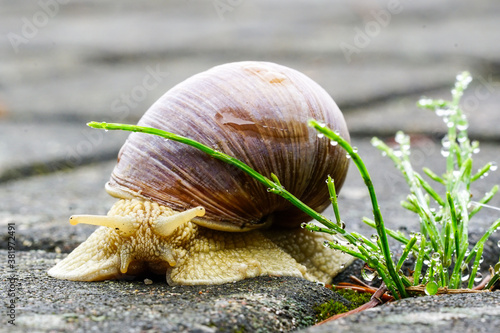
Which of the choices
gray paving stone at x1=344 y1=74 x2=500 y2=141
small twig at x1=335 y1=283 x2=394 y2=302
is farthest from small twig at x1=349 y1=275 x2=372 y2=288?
gray paving stone at x1=344 y1=74 x2=500 y2=141

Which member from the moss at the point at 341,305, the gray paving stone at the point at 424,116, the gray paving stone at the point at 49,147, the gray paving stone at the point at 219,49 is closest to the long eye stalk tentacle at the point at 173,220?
the moss at the point at 341,305

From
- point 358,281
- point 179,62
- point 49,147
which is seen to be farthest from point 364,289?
point 179,62

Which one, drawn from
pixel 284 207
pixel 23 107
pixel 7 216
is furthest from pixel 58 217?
pixel 23 107

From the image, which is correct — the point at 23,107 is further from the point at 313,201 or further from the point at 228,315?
the point at 228,315

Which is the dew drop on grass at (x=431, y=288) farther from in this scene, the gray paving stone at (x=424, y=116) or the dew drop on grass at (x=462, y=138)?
the gray paving stone at (x=424, y=116)

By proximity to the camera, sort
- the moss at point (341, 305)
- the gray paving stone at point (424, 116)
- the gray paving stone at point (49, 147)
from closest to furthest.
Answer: the moss at point (341, 305) → the gray paving stone at point (49, 147) → the gray paving stone at point (424, 116)

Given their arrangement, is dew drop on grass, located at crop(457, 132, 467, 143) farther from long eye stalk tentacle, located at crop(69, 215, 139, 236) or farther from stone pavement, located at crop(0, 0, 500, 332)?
long eye stalk tentacle, located at crop(69, 215, 139, 236)

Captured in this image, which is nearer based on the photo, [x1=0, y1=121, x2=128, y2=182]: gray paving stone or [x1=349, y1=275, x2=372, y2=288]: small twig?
[x1=349, y1=275, x2=372, y2=288]: small twig
